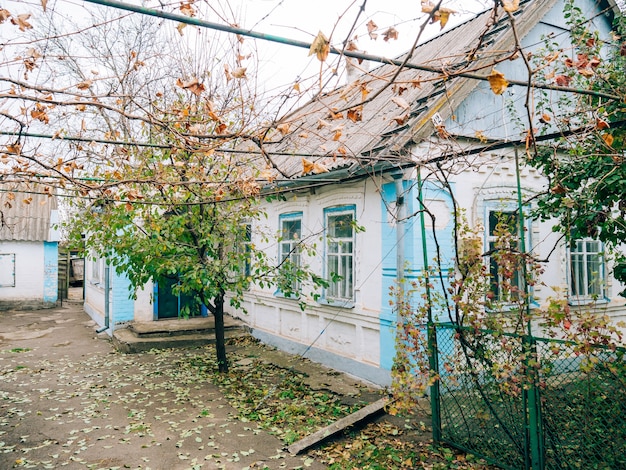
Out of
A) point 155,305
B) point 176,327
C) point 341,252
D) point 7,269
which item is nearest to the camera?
point 341,252

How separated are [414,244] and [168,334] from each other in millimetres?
7188

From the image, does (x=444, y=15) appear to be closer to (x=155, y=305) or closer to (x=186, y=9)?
(x=186, y=9)

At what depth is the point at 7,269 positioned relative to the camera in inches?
719

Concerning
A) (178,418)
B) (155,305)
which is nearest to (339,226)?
(178,418)

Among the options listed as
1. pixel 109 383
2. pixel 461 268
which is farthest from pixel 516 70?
pixel 109 383

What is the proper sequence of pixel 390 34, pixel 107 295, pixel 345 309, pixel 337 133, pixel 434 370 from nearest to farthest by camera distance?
1. pixel 390 34
2. pixel 337 133
3. pixel 434 370
4. pixel 345 309
5. pixel 107 295

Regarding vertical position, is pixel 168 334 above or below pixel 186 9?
below

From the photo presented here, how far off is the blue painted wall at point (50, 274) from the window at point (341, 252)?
1560 cm

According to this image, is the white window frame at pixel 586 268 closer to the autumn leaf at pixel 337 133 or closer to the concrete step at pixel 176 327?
the autumn leaf at pixel 337 133

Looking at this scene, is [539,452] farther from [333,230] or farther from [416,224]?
[333,230]

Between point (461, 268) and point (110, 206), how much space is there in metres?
5.11

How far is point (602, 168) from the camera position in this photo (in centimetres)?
436

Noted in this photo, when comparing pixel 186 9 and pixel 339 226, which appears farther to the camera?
pixel 339 226

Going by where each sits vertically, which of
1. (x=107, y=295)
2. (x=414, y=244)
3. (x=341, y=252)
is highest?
(x=414, y=244)
